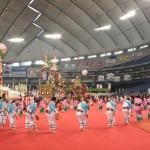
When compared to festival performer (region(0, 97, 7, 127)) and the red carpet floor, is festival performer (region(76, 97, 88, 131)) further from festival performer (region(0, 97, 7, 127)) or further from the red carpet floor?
festival performer (region(0, 97, 7, 127))

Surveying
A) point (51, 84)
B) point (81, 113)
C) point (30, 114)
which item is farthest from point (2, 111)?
point (51, 84)

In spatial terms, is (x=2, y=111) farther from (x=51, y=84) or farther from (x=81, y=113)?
(x=51, y=84)

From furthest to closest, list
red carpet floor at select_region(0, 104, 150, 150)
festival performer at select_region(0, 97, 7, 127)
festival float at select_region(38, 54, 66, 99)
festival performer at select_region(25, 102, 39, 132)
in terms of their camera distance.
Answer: festival float at select_region(38, 54, 66, 99) → festival performer at select_region(0, 97, 7, 127) → festival performer at select_region(25, 102, 39, 132) → red carpet floor at select_region(0, 104, 150, 150)

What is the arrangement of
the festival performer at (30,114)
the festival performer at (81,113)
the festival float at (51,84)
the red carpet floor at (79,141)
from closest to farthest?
the red carpet floor at (79,141) → the festival performer at (81,113) → the festival performer at (30,114) → the festival float at (51,84)

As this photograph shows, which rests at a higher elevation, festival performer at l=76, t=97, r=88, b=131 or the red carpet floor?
festival performer at l=76, t=97, r=88, b=131

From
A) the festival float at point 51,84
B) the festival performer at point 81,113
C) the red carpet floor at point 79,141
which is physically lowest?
the red carpet floor at point 79,141

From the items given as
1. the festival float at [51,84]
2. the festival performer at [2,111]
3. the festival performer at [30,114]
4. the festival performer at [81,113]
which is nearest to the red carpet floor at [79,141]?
the festival performer at [81,113]

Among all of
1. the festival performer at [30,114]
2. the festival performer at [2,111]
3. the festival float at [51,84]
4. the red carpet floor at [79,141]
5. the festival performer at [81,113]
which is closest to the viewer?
the red carpet floor at [79,141]

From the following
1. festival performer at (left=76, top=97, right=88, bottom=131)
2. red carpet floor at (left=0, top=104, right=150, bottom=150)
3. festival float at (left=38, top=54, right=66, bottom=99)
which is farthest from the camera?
festival float at (left=38, top=54, right=66, bottom=99)

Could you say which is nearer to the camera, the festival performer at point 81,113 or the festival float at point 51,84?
the festival performer at point 81,113

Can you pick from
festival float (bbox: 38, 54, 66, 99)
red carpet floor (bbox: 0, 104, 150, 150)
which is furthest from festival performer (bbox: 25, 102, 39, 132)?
festival float (bbox: 38, 54, 66, 99)

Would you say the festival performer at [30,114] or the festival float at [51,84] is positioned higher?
the festival float at [51,84]

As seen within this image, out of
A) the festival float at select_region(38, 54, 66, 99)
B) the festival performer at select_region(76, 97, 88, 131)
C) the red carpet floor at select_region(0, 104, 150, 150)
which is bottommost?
the red carpet floor at select_region(0, 104, 150, 150)

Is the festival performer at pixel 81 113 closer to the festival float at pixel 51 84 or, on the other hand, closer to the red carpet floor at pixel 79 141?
the red carpet floor at pixel 79 141
